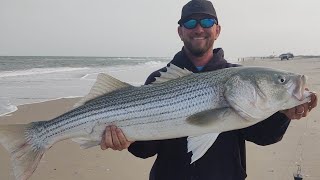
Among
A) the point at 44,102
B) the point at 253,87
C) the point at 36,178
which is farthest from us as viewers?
the point at 44,102

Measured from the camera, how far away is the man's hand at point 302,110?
379 cm

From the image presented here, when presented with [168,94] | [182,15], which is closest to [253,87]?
[168,94]

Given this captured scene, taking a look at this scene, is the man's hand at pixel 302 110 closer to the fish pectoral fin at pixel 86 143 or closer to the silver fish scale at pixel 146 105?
the silver fish scale at pixel 146 105

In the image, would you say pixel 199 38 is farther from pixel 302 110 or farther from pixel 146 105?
pixel 302 110

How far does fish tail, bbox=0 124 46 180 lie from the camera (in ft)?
14.1

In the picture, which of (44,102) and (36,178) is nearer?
(36,178)

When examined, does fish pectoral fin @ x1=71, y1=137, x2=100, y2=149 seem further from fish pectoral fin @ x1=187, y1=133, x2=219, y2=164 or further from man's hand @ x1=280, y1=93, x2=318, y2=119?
man's hand @ x1=280, y1=93, x2=318, y2=119

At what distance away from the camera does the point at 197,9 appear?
4.79m

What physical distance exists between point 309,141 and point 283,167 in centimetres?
197

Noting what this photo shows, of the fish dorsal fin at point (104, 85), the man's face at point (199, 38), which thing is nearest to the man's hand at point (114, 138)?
the fish dorsal fin at point (104, 85)

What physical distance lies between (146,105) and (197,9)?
141cm

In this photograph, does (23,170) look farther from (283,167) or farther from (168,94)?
(283,167)

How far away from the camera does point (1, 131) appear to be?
4395mm

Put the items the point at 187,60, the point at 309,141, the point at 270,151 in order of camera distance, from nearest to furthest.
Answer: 1. the point at 187,60
2. the point at 270,151
3. the point at 309,141
